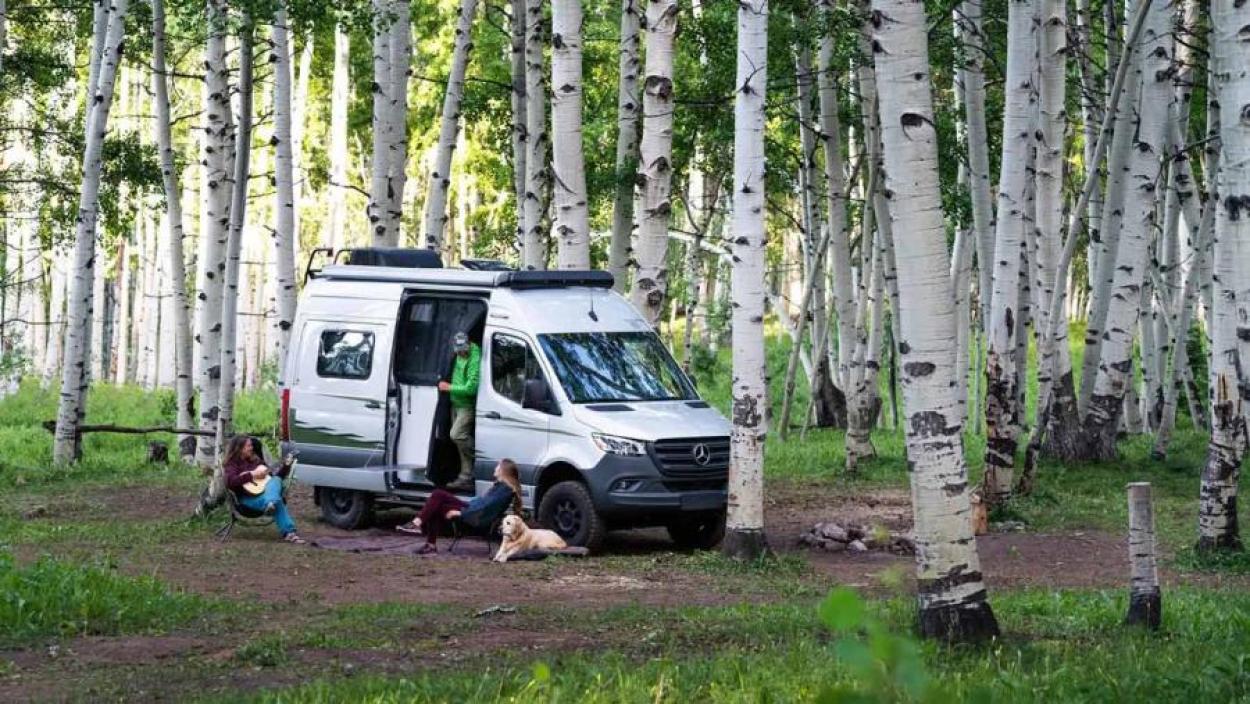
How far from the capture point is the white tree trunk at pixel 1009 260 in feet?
57.1

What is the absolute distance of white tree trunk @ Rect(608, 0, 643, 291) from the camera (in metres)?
19.7

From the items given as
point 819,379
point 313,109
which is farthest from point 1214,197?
point 313,109

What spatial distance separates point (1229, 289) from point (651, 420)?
17.3 ft

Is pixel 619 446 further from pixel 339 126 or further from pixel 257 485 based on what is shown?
pixel 339 126

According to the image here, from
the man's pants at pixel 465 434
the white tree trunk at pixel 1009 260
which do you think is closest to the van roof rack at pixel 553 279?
the man's pants at pixel 465 434

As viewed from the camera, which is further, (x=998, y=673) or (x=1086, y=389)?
(x=1086, y=389)

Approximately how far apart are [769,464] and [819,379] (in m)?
9.07

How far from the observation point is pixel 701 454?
15.6 metres

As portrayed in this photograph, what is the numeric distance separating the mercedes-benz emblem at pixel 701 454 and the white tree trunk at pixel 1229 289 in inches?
172

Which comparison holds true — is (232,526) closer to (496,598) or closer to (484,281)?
(484,281)

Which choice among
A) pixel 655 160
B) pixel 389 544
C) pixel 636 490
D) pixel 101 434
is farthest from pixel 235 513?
pixel 101 434

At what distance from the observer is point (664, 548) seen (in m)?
16.5

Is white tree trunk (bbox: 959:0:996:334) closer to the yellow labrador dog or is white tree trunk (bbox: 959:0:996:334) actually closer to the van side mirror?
the van side mirror

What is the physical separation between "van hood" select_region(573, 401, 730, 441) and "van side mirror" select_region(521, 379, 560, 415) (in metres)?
0.28
